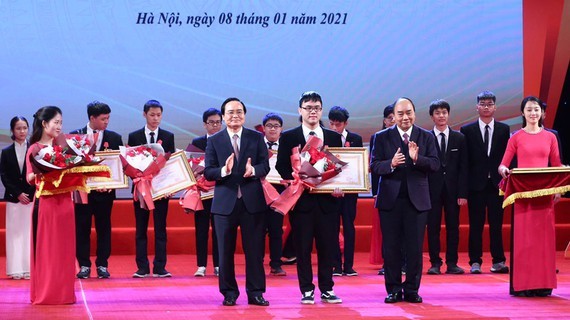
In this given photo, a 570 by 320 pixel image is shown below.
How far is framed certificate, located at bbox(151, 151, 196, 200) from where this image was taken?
7.56 meters

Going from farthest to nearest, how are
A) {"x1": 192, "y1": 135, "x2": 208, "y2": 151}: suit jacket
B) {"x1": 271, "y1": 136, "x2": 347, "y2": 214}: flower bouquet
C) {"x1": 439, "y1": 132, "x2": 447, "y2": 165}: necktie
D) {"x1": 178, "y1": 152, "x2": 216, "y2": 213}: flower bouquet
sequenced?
{"x1": 439, "y1": 132, "x2": 447, "y2": 165}: necktie < {"x1": 192, "y1": 135, "x2": 208, "y2": 151}: suit jacket < {"x1": 178, "y1": 152, "x2": 216, "y2": 213}: flower bouquet < {"x1": 271, "y1": 136, "x2": 347, "y2": 214}: flower bouquet

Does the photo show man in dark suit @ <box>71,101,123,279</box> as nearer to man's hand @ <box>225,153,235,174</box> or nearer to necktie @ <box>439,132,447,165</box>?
man's hand @ <box>225,153,235,174</box>

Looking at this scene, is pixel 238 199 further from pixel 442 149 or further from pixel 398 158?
pixel 442 149

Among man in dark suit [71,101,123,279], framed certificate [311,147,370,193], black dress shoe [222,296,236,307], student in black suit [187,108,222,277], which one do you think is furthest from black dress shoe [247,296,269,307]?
man in dark suit [71,101,123,279]

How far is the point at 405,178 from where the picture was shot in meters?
6.16

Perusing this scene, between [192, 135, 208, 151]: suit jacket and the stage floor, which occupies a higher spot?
[192, 135, 208, 151]: suit jacket

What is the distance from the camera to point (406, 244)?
6.20 metres

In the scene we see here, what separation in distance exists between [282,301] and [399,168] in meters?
1.19

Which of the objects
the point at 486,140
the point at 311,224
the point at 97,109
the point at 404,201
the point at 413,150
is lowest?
the point at 311,224

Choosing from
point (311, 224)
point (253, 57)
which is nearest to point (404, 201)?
point (311, 224)

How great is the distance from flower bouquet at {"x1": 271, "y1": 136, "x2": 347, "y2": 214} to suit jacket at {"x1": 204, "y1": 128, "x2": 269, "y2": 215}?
0.52 ft

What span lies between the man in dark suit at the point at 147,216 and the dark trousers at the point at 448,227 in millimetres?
2249

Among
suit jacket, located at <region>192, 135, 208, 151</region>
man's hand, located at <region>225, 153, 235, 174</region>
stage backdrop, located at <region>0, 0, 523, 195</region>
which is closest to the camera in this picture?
man's hand, located at <region>225, 153, 235, 174</region>

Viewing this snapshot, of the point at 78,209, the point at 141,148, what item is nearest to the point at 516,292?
the point at 141,148
